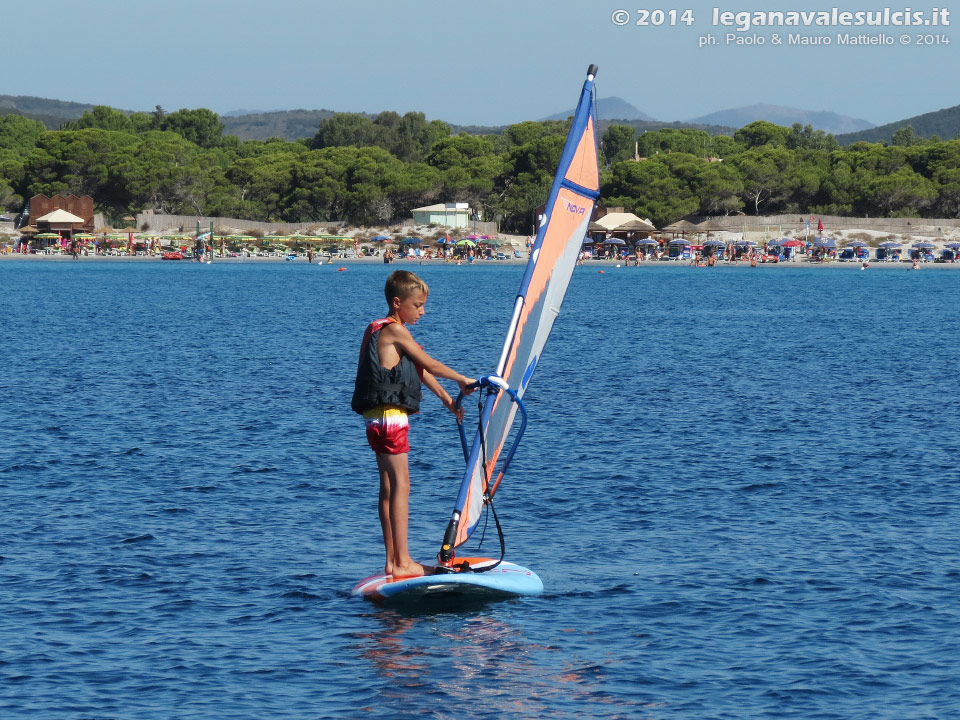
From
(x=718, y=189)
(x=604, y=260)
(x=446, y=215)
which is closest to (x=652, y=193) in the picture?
(x=718, y=189)

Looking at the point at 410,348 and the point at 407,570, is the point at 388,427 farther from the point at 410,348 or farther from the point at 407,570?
the point at 407,570

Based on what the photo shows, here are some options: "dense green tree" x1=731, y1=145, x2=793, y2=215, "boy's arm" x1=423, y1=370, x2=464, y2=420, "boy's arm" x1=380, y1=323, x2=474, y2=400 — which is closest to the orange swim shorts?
"boy's arm" x1=423, y1=370, x2=464, y2=420

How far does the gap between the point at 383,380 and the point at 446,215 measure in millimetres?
160156

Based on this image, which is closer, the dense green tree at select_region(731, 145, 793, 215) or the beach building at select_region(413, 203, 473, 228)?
the dense green tree at select_region(731, 145, 793, 215)

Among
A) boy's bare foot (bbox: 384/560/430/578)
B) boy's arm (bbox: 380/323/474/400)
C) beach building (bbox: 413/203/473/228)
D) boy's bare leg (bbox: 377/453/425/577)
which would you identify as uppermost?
beach building (bbox: 413/203/473/228)

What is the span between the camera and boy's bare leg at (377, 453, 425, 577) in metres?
12.2

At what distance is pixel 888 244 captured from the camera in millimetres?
153750

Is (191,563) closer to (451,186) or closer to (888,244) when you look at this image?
(888,244)

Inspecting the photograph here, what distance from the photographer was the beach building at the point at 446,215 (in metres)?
170

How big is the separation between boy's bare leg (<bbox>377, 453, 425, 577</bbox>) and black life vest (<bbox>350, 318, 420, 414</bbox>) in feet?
1.94

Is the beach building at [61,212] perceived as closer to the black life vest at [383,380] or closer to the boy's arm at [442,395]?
the black life vest at [383,380]

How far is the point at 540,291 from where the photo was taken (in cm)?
1249

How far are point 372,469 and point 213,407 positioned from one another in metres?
10.1

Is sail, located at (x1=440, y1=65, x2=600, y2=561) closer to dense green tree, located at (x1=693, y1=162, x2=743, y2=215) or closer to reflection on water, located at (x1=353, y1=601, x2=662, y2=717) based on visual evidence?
reflection on water, located at (x1=353, y1=601, x2=662, y2=717)
